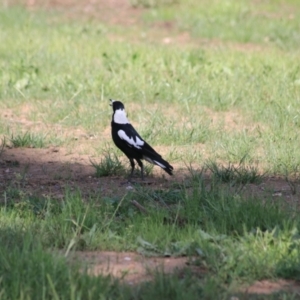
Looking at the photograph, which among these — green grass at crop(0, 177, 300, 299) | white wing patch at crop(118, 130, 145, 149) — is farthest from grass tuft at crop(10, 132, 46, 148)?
green grass at crop(0, 177, 300, 299)

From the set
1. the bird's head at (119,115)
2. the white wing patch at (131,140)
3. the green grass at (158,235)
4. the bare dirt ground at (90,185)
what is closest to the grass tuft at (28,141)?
the bare dirt ground at (90,185)

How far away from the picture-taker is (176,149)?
23.8 feet

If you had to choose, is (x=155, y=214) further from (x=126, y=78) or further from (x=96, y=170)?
(x=126, y=78)

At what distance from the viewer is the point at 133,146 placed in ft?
20.7

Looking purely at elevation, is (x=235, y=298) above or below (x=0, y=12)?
below

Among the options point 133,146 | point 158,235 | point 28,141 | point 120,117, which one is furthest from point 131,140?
point 158,235

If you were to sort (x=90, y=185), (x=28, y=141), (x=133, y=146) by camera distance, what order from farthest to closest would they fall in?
(x=28, y=141) < (x=133, y=146) < (x=90, y=185)

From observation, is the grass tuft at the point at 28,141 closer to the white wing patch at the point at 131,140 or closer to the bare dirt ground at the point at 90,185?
the bare dirt ground at the point at 90,185

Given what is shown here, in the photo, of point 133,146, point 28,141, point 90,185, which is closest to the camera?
point 90,185

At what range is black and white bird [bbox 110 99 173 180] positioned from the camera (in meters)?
6.22

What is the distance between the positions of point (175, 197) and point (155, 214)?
599mm

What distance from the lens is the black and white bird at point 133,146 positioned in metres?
6.22

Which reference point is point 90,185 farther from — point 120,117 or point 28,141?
point 28,141

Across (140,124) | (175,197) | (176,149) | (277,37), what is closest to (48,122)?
(140,124)
